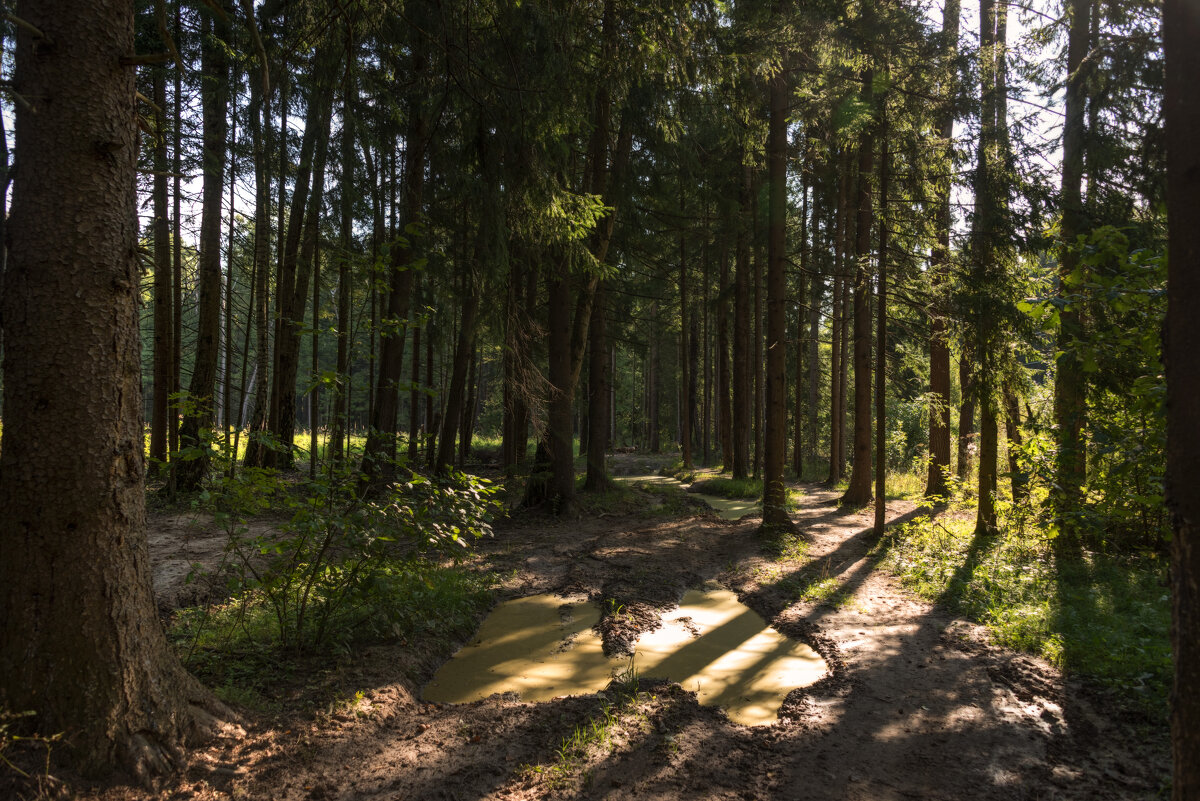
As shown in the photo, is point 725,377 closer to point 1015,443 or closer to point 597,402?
point 597,402

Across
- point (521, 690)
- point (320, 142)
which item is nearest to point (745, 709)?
point (521, 690)

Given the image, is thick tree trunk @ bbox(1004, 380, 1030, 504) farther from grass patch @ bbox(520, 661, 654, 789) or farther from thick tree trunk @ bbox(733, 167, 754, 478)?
thick tree trunk @ bbox(733, 167, 754, 478)

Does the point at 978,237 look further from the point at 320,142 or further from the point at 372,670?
the point at 320,142

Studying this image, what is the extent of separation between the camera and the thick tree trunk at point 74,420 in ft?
8.88

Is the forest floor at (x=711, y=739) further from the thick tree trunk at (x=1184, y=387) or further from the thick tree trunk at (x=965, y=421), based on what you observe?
the thick tree trunk at (x=965, y=421)

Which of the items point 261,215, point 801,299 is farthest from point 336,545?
point 801,299

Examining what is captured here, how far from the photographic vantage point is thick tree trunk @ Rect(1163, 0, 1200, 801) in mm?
2191

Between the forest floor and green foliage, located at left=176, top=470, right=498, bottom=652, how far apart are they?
44cm

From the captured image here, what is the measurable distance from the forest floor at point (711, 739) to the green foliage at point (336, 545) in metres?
0.44

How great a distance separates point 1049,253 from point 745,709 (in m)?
7.49

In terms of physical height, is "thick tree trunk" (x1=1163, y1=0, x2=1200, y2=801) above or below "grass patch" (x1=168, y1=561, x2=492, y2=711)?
above

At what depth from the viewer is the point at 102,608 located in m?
2.82

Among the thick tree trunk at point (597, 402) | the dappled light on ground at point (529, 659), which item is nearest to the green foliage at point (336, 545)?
the dappled light on ground at point (529, 659)

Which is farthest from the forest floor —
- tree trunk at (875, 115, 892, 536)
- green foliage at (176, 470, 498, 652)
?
tree trunk at (875, 115, 892, 536)
